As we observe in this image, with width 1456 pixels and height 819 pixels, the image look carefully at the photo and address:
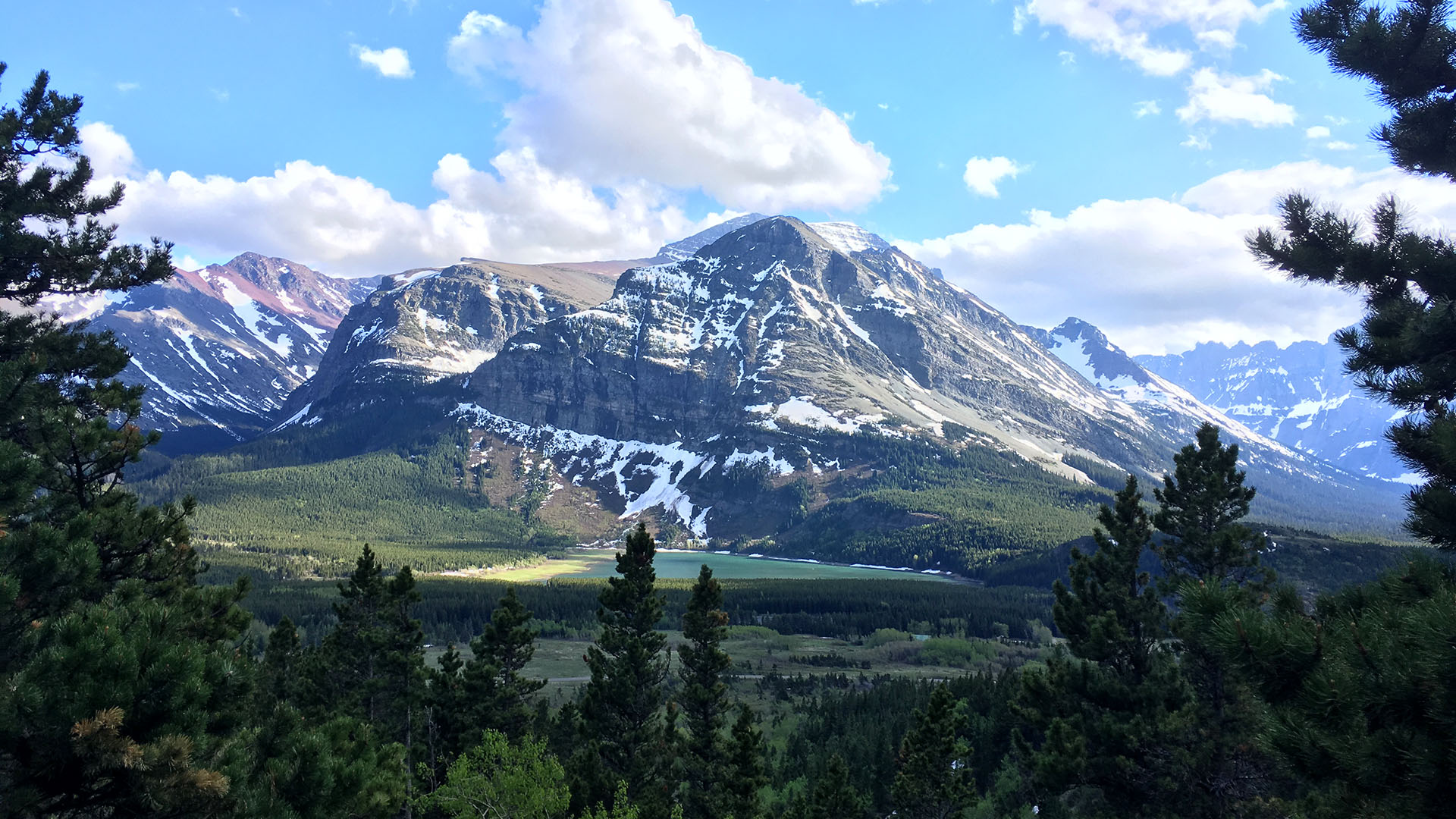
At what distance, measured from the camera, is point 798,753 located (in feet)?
261

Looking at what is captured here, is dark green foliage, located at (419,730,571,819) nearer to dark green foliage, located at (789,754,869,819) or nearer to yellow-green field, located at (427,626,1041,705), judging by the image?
dark green foliage, located at (789,754,869,819)

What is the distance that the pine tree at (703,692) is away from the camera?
39250 millimetres

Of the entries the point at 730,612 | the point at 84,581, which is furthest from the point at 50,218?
the point at 730,612

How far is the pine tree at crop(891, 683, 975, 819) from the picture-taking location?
37812mm

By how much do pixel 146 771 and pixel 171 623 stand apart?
2394 mm

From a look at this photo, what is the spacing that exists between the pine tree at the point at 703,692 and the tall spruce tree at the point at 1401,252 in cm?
2846

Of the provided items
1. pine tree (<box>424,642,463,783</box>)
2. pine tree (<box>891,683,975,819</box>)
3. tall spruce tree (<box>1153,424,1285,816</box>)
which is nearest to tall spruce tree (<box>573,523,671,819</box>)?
pine tree (<box>424,642,463,783</box>)

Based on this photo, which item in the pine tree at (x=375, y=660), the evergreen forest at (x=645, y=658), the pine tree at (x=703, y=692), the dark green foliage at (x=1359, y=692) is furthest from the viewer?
the pine tree at (x=375, y=660)

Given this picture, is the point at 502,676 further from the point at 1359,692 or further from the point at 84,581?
the point at 1359,692

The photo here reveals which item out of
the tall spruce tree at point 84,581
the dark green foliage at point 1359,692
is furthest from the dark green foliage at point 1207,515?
the tall spruce tree at point 84,581

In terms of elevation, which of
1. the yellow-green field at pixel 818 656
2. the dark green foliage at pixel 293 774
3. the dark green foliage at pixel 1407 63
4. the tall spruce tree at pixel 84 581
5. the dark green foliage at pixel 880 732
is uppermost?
the dark green foliage at pixel 1407 63

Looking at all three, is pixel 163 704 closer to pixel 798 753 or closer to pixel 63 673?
pixel 63 673

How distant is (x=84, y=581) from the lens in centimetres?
1458

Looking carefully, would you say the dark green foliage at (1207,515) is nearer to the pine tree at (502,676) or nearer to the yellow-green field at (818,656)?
the pine tree at (502,676)
